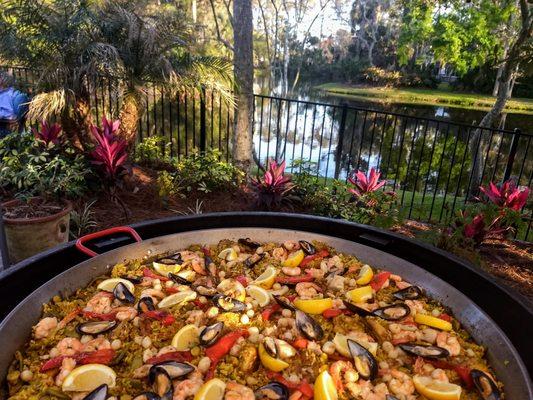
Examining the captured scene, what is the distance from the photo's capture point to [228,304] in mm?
1342

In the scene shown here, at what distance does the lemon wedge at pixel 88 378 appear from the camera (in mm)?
972

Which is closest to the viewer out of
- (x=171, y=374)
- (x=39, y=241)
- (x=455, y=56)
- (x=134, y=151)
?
(x=171, y=374)

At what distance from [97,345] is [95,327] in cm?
7

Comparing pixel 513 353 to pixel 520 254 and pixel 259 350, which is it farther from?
pixel 520 254

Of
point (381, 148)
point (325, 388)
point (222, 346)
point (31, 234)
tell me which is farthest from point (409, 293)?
point (381, 148)

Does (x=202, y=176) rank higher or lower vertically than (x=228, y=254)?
lower

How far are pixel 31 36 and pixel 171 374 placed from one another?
4.56m

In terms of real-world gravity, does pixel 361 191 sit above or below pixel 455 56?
below

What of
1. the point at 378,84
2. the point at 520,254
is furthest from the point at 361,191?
the point at 378,84

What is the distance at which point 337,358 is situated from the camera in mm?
1151

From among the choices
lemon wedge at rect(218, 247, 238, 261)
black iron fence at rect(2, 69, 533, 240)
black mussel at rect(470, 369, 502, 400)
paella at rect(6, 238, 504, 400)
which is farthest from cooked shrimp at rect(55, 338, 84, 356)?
black iron fence at rect(2, 69, 533, 240)

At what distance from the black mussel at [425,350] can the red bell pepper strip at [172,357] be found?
63 cm

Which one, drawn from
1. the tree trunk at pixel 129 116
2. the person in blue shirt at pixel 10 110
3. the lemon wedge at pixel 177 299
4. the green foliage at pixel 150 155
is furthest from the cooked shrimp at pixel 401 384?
the person in blue shirt at pixel 10 110

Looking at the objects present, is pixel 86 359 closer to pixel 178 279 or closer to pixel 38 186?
pixel 178 279
